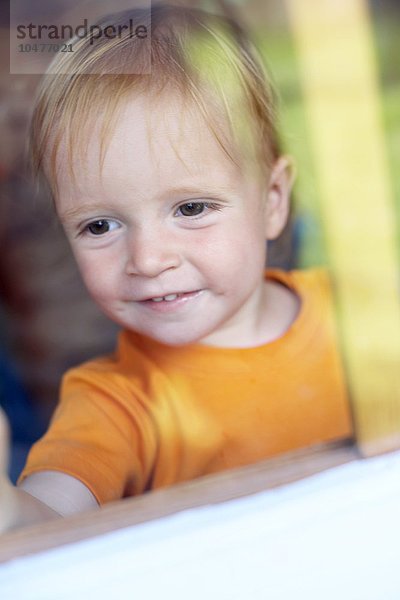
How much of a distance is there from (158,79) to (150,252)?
0.78 ft

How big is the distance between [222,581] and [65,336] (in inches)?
49.9

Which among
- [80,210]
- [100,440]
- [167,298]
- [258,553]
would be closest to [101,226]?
[80,210]

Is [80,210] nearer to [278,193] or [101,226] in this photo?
[101,226]

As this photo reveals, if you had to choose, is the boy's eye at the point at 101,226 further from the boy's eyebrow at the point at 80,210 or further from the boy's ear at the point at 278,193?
the boy's ear at the point at 278,193

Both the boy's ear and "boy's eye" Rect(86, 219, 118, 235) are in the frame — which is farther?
the boy's ear

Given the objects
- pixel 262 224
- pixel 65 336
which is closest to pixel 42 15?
pixel 262 224

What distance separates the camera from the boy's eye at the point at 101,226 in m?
1.14

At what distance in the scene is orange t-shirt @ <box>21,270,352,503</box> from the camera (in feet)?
4.06

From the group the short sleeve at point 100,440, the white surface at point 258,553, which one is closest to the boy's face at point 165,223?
the short sleeve at point 100,440

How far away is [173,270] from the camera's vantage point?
115 cm

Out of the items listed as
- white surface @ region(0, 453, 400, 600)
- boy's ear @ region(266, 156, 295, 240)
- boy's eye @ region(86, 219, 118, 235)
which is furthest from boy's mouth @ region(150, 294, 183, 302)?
white surface @ region(0, 453, 400, 600)

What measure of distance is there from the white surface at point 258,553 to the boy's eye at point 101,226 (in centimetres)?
44

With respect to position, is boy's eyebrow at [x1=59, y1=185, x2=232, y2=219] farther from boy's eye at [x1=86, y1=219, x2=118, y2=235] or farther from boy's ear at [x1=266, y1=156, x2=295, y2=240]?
A: boy's ear at [x1=266, y1=156, x2=295, y2=240]

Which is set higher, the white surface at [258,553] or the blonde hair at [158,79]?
the blonde hair at [158,79]
